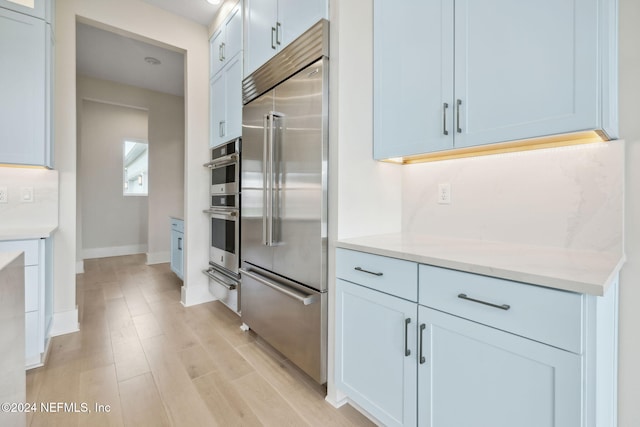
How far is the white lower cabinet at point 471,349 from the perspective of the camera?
0.81 metres

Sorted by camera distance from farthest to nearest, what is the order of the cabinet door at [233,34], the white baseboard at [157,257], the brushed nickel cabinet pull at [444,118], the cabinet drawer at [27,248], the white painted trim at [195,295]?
1. the white baseboard at [157,257]
2. the white painted trim at [195,295]
3. the cabinet door at [233,34]
4. the cabinet drawer at [27,248]
5. the brushed nickel cabinet pull at [444,118]

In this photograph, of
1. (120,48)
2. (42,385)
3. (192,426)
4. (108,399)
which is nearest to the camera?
(192,426)

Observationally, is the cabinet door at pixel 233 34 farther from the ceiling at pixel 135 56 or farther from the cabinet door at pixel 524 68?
the cabinet door at pixel 524 68

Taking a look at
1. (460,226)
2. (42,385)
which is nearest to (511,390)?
Answer: (460,226)

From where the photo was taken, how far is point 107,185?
5.67m

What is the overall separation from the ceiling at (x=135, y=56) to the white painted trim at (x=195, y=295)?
285 cm

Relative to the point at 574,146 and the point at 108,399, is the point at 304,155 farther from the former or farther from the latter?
the point at 108,399

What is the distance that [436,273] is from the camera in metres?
1.13

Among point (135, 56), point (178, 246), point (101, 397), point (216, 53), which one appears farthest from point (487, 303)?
point (135, 56)

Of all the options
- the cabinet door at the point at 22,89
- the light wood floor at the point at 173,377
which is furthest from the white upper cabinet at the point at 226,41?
the light wood floor at the point at 173,377

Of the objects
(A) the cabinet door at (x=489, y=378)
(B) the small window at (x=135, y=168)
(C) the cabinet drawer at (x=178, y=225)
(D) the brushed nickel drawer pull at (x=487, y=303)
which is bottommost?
(A) the cabinet door at (x=489, y=378)

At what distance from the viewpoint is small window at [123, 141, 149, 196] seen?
594cm

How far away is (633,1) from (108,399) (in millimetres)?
3006

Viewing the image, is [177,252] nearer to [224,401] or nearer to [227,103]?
[227,103]
